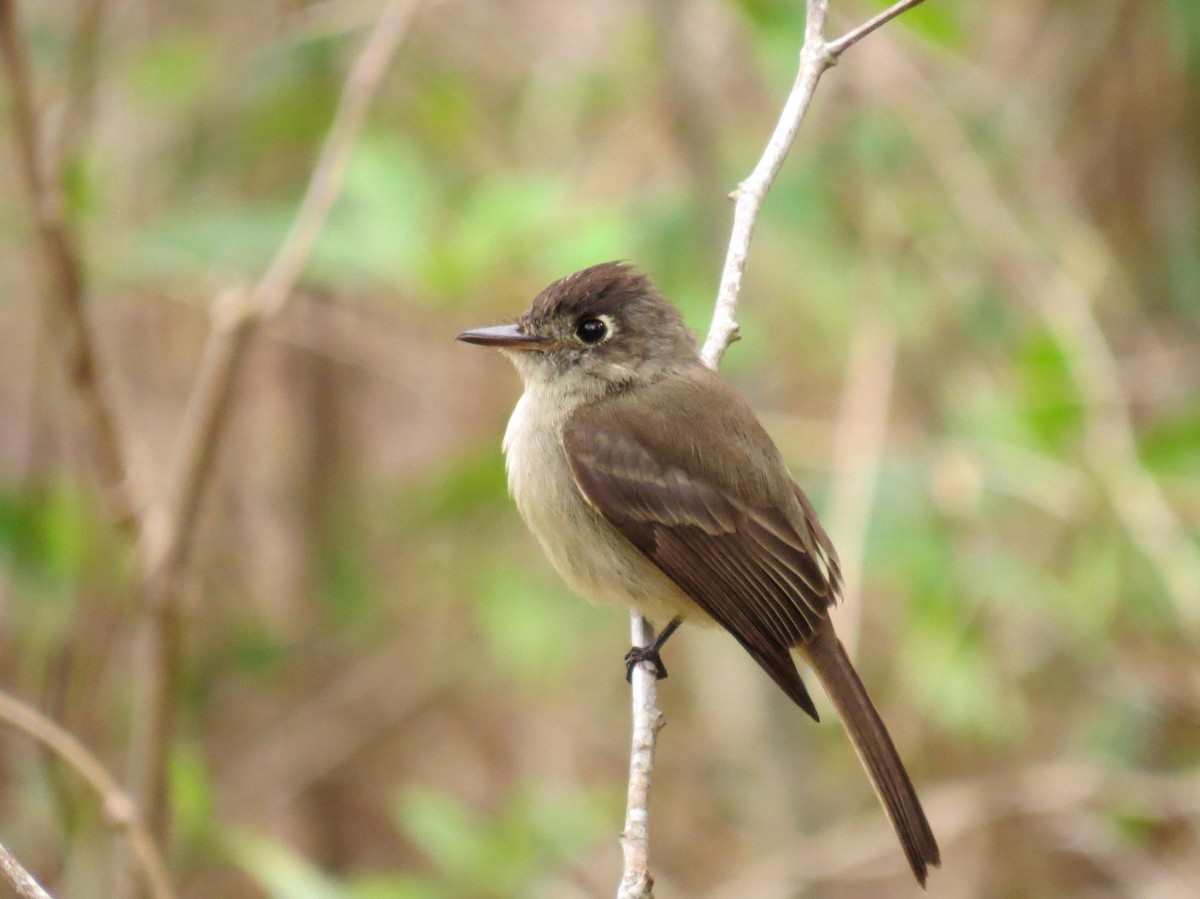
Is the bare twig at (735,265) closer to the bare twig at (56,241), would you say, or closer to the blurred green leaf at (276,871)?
the blurred green leaf at (276,871)

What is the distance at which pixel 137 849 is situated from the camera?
284 centimetres

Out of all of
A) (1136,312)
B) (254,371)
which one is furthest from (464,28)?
(1136,312)

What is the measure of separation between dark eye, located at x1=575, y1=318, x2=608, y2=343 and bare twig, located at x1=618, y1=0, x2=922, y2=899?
0.32 m

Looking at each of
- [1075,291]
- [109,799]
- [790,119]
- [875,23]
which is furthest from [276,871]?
[1075,291]

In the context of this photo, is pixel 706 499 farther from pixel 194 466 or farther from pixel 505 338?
pixel 194 466

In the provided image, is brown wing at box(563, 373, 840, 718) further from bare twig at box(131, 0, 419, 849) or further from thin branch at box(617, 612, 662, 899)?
bare twig at box(131, 0, 419, 849)

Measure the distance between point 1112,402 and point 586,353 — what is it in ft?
4.50

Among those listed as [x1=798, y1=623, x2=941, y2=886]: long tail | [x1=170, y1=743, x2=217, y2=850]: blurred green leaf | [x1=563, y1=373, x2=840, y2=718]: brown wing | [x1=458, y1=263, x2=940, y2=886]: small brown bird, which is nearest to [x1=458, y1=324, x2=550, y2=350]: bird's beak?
[x1=458, y1=263, x2=940, y2=886]: small brown bird

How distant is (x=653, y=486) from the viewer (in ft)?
11.2

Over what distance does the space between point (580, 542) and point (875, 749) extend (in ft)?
2.53

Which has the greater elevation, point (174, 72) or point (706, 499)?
point (174, 72)

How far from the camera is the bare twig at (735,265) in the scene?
95.7 inches

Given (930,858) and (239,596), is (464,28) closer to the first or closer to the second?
(239,596)

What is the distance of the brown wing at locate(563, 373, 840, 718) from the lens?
3359 millimetres
